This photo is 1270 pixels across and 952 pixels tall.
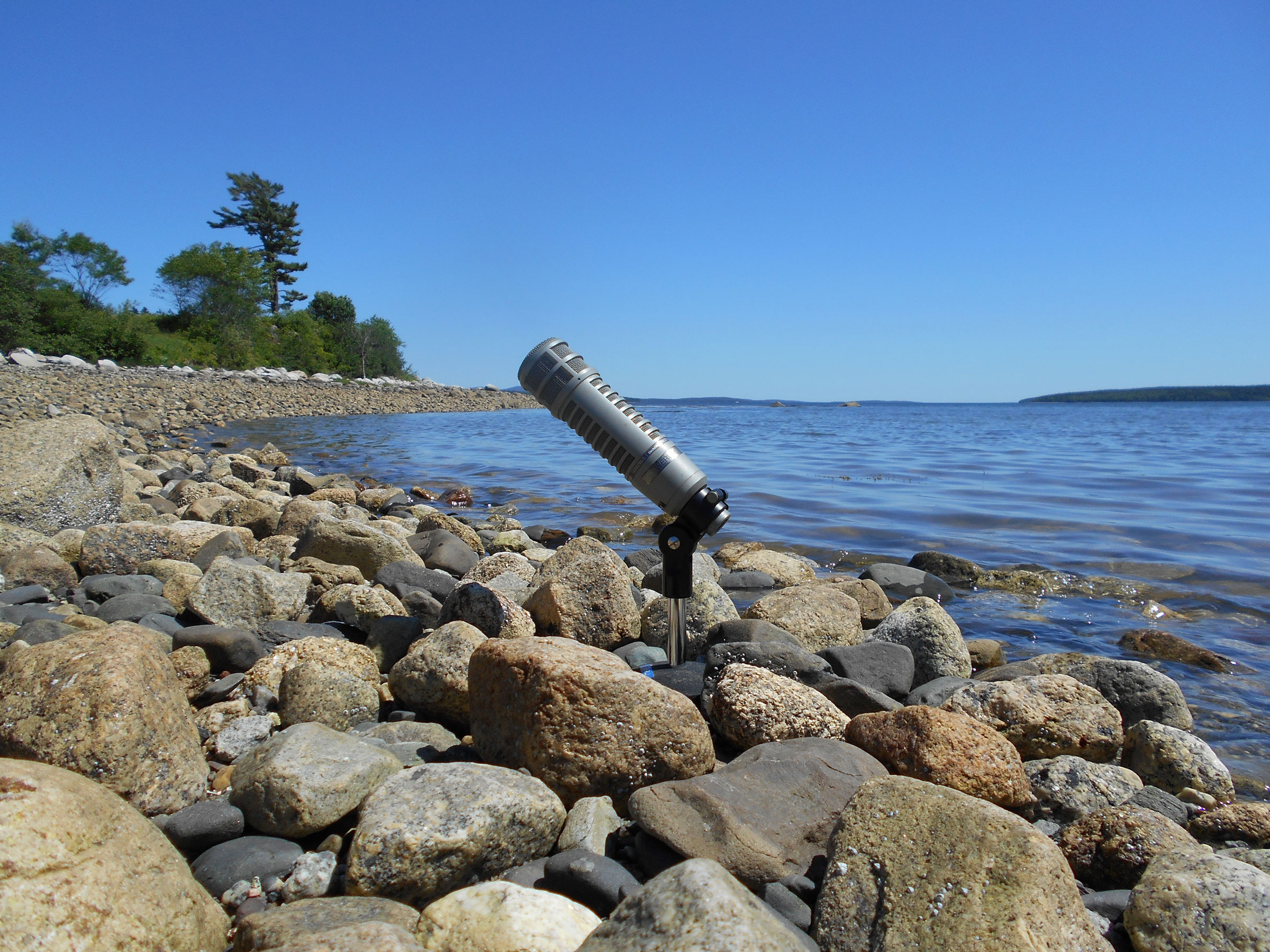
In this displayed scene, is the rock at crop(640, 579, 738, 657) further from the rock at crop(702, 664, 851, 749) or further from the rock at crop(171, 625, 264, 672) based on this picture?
the rock at crop(171, 625, 264, 672)

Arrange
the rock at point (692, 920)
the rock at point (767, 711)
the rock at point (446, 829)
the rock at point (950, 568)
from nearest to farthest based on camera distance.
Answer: the rock at point (692, 920) < the rock at point (446, 829) < the rock at point (767, 711) < the rock at point (950, 568)

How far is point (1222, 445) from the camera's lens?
24.6m

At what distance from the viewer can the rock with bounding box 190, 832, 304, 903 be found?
6.96ft

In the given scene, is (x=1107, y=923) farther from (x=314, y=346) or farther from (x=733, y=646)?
(x=314, y=346)

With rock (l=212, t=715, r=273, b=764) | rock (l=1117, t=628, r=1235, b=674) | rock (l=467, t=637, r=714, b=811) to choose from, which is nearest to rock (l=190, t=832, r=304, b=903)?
rock (l=212, t=715, r=273, b=764)

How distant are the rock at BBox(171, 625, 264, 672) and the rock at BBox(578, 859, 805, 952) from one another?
255 cm

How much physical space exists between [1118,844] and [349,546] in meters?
4.81

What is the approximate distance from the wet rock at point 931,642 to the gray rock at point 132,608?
4124mm

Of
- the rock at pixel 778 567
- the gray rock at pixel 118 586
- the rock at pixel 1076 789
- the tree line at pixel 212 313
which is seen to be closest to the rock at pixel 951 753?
the rock at pixel 1076 789

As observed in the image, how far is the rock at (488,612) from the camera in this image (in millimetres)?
3760

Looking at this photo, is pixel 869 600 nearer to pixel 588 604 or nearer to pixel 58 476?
pixel 588 604

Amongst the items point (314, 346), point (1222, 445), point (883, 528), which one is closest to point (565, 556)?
point (883, 528)

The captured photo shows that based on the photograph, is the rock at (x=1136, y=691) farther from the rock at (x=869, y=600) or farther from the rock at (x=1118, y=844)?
the rock at (x=869, y=600)

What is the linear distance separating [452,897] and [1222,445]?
98.0ft
